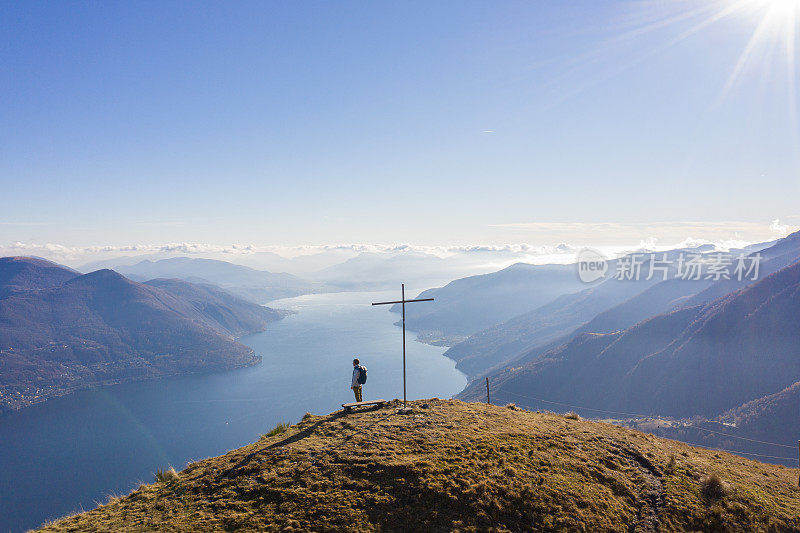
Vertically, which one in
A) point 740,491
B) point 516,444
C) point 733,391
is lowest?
point 733,391

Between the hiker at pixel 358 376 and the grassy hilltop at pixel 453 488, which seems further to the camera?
the hiker at pixel 358 376

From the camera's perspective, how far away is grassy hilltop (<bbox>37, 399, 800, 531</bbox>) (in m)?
10.9

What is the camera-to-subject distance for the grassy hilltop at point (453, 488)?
10.9m

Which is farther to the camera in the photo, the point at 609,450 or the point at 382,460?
the point at 609,450

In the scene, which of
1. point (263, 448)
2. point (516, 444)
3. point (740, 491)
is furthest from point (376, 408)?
A: point (740, 491)

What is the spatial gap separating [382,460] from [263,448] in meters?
6.08

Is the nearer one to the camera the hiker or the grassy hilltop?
the grassy hilltop

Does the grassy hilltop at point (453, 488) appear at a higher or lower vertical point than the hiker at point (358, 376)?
lower

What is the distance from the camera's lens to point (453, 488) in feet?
38.8

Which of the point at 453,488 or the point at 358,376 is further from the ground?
the point at 358,376

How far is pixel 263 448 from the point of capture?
15789mm

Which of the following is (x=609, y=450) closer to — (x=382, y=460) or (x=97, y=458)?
(x=382, y=460)

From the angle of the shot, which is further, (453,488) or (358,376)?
(358,376)

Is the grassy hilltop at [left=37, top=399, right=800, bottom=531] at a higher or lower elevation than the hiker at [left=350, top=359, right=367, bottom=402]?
lower
